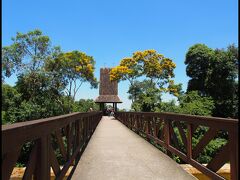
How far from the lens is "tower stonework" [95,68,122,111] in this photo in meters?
54.7

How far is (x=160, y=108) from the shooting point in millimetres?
28797

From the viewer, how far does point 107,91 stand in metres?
57.0

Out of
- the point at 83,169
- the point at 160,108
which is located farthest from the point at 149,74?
the point at 83,169

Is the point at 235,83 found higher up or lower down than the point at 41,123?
higher up

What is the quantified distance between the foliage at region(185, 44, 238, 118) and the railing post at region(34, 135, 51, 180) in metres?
32.3

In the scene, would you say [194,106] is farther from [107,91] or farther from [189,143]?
[107,91]

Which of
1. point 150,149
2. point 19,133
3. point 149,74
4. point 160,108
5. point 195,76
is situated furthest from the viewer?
point 149,74

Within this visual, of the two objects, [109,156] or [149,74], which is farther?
[149,74]

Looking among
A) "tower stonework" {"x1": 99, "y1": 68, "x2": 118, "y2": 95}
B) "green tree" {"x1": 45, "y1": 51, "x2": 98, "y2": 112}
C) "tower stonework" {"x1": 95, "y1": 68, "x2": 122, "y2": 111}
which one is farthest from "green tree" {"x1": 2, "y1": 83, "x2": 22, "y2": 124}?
"tower stonework" {"x1": 99, "y1": 68, "x2": 118, "y2": 95}

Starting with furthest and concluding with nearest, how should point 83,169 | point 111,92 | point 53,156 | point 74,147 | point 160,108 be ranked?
point 111,92 → point 160,108 → point 74,147 → point 83,169 → point 53,156

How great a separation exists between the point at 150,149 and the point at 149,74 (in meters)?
33.4

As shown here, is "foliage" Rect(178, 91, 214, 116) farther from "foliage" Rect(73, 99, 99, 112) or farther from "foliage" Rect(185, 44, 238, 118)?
"foliage" Rect(73, 99, 99, 112)

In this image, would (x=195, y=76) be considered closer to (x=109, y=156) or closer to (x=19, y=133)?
(x=109, y=156)

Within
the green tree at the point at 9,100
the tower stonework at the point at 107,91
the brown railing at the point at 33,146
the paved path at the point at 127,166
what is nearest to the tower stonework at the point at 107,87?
the tower stonework at the point at 107,91
